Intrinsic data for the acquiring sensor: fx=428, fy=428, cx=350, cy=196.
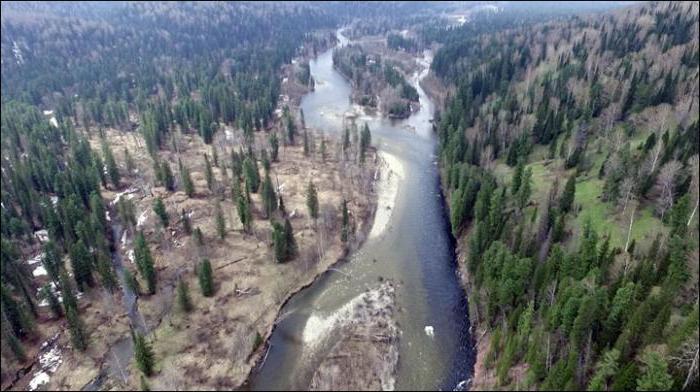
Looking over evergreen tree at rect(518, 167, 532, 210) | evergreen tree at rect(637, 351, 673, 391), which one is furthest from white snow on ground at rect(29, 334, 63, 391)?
evergreen tree at rect(518, 167, 532, 210)

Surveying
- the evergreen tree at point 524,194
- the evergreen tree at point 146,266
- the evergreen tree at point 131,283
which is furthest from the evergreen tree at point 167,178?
the evergreen tree at point 524,194

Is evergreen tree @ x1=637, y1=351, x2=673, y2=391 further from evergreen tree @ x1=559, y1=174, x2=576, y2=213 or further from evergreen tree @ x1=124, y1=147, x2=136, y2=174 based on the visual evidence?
evergreen tree @ x1=124, y1=147, x2=136, y2=174

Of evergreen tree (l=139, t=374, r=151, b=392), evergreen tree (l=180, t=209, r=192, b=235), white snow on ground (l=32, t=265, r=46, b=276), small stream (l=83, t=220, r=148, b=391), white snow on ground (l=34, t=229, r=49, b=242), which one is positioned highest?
evergreen tree (l=180, t=209, r=192, b=235)

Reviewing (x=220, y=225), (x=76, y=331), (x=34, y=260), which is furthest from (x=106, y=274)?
(x=34, y=260)

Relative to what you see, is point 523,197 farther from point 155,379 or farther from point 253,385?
point 155,379

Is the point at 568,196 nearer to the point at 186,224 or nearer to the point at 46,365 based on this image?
the point at 186,224

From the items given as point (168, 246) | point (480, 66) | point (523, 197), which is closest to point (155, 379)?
point (168, 246)
